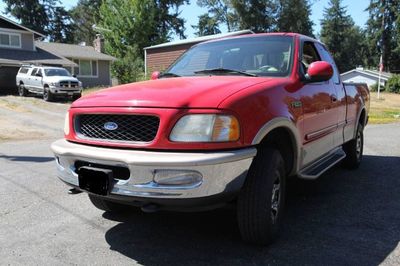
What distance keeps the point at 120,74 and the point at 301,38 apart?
28.8 m

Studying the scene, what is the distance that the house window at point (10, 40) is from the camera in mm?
31594

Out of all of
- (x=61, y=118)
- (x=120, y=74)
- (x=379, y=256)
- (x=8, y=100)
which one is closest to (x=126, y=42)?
(x=120, y=74)

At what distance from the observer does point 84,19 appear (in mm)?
68812

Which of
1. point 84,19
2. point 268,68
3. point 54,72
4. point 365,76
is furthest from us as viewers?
point 84,19

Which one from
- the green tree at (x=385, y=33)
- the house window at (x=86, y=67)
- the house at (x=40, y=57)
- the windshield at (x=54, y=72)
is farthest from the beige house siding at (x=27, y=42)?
the green tree at (x=385, y=33)

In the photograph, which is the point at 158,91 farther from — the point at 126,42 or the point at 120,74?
the point at 126,42

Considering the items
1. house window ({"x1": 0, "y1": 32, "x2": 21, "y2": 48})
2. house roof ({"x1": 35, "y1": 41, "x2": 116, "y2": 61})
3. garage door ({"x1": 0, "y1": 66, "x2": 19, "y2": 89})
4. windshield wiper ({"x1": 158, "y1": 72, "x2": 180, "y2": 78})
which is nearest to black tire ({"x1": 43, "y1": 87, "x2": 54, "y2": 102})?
garage door ({"x1": 0, "y1": 66, "x2": 19, "y2": 89})

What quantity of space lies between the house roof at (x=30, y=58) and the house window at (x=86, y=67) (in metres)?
3.42

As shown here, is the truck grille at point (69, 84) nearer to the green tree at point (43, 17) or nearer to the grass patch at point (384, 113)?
the grass patch at point (384, 113)

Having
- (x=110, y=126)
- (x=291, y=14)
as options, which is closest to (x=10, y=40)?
(x=110, y=126)

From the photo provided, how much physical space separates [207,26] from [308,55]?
58025 mm

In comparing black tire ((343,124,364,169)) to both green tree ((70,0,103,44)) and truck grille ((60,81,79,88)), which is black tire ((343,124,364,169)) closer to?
Answer: truck grille ((60,81,79,88))

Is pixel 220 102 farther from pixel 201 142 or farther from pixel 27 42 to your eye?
pixel 27 42

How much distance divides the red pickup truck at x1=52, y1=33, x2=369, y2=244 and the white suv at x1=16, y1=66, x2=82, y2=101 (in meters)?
20.3
